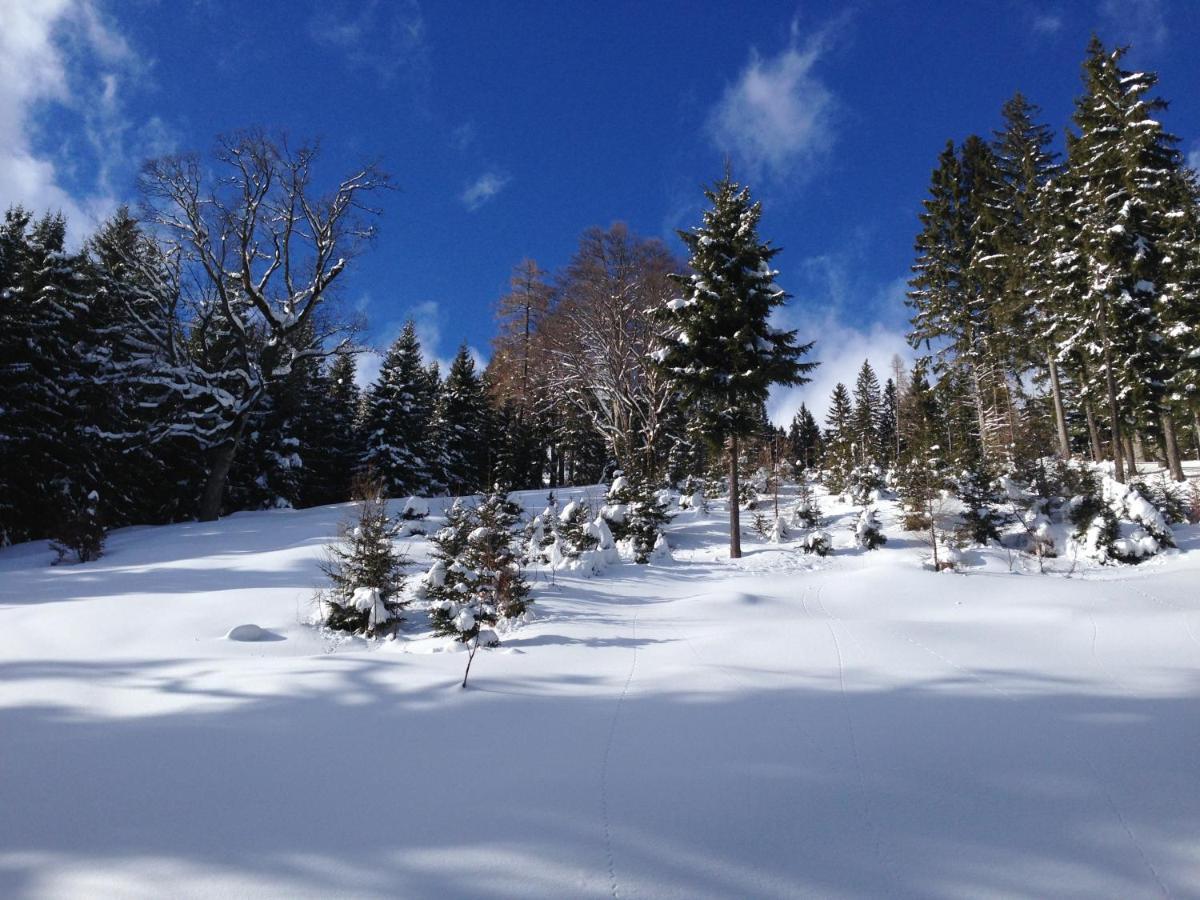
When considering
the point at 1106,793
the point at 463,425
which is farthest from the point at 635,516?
the point at 463,425

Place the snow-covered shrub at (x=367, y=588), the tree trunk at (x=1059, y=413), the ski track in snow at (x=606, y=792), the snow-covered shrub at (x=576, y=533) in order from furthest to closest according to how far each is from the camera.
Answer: the tree trunk at (x=1059, y=413) < the snow-covered shrub at (x=576, y=533) < the snow-covered shrub at (x=367, y=588) < the ski track in snow at (x=606, y=792)

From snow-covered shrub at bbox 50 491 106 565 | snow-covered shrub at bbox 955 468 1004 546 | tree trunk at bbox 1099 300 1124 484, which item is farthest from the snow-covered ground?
tree trunk at bbox 1099 300 1124 484

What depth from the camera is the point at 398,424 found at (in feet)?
82.7

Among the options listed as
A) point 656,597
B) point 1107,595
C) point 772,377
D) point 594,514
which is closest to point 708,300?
point 772,377

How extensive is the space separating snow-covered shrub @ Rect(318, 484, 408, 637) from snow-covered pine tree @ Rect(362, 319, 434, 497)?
17.7m

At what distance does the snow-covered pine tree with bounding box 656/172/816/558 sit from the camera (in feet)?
44.8

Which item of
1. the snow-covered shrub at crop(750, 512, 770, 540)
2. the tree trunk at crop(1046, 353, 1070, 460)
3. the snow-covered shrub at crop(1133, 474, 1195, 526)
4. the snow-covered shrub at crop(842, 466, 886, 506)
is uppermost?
the tree trunk at crop(1046, 353, 1070, 460)

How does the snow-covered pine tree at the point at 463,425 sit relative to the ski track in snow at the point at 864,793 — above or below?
above

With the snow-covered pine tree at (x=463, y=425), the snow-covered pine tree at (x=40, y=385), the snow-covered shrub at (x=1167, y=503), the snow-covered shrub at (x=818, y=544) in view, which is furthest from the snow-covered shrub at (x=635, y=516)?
the snow-covered pine tree at (x=463, y=425)

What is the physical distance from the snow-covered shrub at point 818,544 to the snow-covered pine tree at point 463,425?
19.2 metres

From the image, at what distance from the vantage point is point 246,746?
11.2 ft

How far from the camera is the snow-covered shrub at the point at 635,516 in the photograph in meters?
13.0

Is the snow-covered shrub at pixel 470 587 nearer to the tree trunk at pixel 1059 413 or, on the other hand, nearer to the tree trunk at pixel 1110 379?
the tree trunk at pixel 1110 379

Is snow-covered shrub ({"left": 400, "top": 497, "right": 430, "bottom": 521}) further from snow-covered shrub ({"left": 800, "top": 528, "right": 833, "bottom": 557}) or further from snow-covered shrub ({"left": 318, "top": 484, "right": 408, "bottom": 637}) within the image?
snow-covered shrub ({"left": 800, "top": 528, "right": 833, "bottom": 557})
